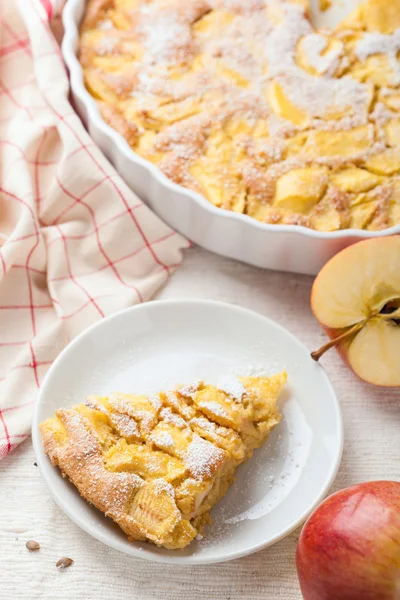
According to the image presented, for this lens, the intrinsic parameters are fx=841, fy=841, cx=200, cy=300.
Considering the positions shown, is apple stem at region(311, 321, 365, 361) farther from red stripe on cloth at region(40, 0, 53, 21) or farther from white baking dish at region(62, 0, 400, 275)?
red stripe on cloth at region(40, 0, 53, 21)

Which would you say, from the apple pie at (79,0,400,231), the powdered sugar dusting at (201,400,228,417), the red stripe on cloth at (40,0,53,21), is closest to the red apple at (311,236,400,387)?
the apple pie at (79,0,400,231)

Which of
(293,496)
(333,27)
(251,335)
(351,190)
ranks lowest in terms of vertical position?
(293,496)

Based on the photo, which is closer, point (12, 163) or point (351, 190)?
point (351, 190)

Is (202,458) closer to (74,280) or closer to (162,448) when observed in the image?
(162,448)

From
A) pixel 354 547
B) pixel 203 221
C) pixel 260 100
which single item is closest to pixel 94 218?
pixel 203 221

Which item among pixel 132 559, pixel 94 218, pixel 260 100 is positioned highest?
pixel 260 100

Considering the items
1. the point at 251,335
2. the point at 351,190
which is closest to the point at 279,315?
the point at 251,335

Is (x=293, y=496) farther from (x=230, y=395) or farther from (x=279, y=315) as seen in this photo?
(x=279, y=315)

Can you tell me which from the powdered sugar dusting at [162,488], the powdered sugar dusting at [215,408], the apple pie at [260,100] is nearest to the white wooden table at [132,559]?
the powdered sugar dusting at [162,488]
